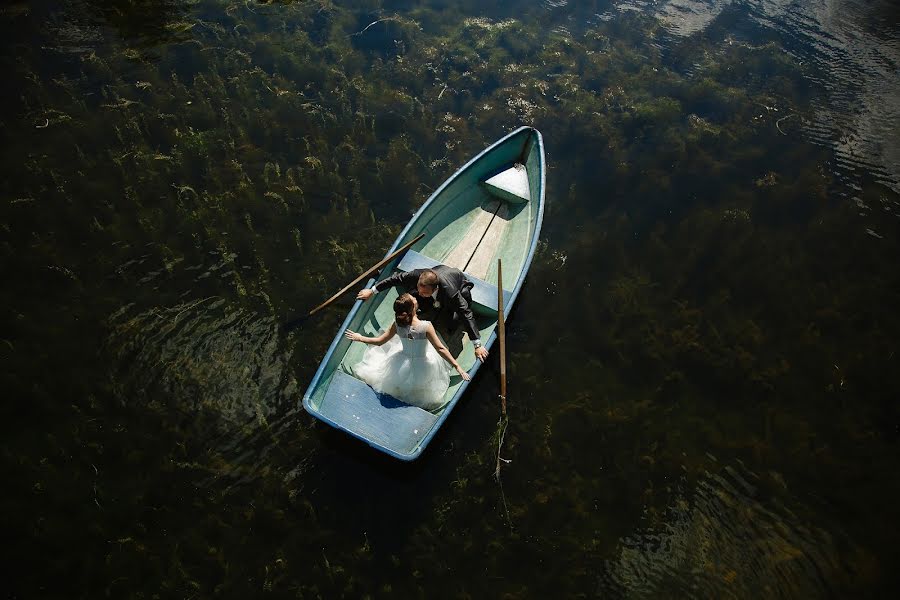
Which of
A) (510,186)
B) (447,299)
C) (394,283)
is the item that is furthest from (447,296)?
(510,186)

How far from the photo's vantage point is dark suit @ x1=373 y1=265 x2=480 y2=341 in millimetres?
8461

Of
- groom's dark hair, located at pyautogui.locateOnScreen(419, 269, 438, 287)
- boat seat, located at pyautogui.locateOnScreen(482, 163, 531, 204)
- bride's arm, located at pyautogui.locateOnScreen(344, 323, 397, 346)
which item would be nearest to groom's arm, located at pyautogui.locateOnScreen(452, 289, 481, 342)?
groom's dark hair, located at pyautogui.locateOnScreen(419, 269, 438, 287)

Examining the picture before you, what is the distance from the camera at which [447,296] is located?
337 inches

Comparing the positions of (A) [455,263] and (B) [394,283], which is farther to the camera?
(A) [455,263]

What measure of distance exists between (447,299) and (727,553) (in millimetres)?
5202

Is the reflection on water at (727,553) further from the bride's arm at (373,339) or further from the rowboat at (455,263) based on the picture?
the bride's arm at (373,339)

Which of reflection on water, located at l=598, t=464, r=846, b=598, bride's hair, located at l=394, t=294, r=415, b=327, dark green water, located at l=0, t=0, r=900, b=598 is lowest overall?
reflection on water, located at l=598, t=464, r=846, b=598

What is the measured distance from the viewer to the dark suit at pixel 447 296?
27.8ft

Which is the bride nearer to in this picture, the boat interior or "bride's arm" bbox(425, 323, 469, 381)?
"bride's arm" bbox(425, 323, 469, 381)

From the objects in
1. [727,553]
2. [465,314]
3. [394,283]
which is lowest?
[727,553]

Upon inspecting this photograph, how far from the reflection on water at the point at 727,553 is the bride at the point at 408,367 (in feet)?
10.9

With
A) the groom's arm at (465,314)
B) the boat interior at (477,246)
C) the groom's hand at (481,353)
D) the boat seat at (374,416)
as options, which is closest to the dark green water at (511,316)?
the boat seat at (374,416)

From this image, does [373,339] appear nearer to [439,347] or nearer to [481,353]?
[439,347]

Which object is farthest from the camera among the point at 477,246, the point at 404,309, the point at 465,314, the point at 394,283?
the point at 477,246
